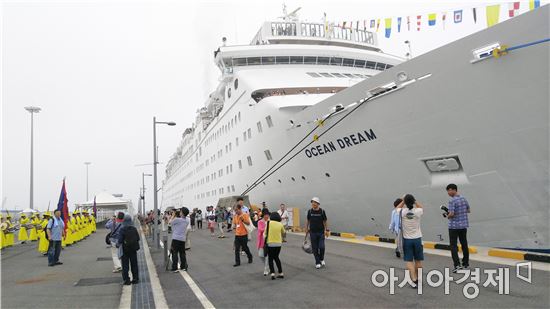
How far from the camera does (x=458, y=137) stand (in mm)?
8703

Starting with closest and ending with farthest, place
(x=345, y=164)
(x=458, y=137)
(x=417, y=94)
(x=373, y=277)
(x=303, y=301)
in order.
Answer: (x=303, y=301) → (x=373, y=277) → (x=458, y=137) → (x=417, y=94) → (x=345, y=164)

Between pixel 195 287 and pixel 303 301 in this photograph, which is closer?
pixel 303 301

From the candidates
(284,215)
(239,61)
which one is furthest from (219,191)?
(284,215)

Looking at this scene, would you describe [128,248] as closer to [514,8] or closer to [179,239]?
[179,239]

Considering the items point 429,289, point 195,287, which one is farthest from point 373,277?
point 195,287

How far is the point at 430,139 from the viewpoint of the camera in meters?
9.21

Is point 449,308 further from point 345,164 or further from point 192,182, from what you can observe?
point 192,182

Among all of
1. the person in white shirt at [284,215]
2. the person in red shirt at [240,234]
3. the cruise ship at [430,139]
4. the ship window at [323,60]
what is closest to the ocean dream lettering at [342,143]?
the cruise ship at [430,139]

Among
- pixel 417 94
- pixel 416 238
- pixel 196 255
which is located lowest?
pixel 196 255

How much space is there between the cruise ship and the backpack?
6.13m

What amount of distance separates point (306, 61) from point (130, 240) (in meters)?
15.1

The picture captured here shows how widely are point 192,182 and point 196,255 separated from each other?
28845mm

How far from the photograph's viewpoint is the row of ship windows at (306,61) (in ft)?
68.4

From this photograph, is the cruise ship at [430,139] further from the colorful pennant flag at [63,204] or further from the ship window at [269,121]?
the colorful pennant flag at [63,204]
